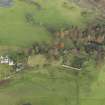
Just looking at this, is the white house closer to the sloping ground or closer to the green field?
the green field

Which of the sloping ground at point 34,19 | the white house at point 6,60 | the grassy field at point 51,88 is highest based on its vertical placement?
the sloping ground at point 34,19

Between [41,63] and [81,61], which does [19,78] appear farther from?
[81,61]

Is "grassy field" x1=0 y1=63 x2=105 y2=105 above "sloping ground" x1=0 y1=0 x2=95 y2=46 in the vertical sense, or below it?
below

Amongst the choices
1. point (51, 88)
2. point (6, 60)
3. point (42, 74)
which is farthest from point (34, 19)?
point (51, 88)

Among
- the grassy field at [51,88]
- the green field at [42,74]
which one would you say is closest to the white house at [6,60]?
the green field at [42,74]

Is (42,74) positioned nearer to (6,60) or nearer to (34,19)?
(6,60)

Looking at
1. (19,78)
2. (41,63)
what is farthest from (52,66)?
(19,78)

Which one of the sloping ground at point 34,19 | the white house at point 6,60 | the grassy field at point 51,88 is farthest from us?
the sloping ground at point 34,19

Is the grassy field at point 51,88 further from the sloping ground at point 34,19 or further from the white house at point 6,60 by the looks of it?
the sloping ground at point 34,19

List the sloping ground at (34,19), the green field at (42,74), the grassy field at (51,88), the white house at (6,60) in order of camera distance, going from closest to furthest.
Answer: the grassy field at (51,88)
the green field at (42,74)
the white house at (6,60)
the sloping ground at (34,19)

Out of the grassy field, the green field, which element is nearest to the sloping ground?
the green field

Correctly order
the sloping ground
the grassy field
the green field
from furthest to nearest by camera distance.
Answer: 1. the sloping ground
2. the green field
3. the grassy field
